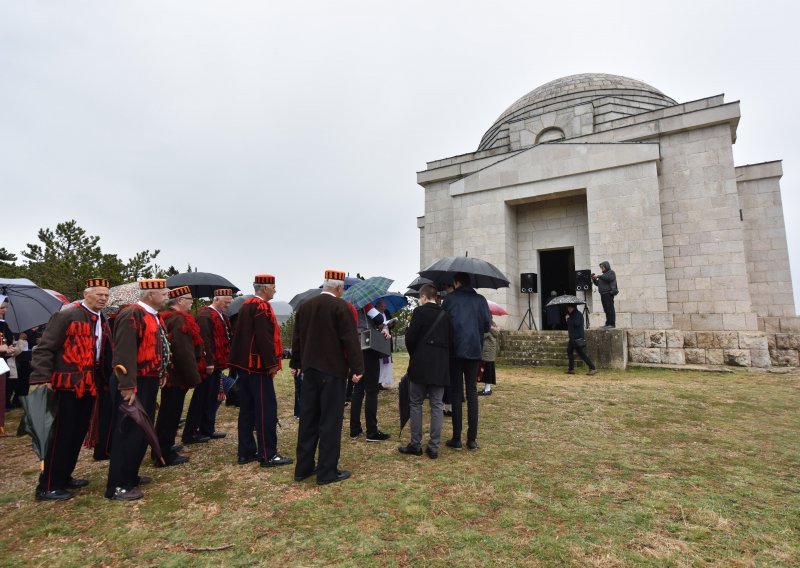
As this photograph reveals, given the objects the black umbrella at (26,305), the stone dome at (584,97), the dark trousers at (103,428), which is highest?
the stone dome at (584,97)

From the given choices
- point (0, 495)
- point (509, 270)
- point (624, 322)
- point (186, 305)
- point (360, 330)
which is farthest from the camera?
point (509, 270)

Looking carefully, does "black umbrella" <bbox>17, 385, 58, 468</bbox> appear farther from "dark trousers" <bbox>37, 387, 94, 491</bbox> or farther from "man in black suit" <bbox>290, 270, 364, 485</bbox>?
"man in black suit" <bbox>290, 270, 364, 485</bbox>

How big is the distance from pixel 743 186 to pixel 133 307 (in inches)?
831

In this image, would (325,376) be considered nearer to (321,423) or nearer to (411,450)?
(321,423)

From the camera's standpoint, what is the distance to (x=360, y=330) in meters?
5.55

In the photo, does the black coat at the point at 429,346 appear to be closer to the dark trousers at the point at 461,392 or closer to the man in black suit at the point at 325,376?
the dark trousers at the point at 461,392

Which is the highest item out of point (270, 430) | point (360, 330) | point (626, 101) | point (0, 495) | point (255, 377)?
point (626, 101)

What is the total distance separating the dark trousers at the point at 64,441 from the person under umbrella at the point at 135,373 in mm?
321

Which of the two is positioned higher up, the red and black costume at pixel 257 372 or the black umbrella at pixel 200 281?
the black umbrella at pixel 200 281

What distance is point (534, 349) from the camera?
12922mm

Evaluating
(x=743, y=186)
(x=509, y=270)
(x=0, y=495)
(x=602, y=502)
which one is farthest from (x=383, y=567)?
Answer: (x=743, y=186)

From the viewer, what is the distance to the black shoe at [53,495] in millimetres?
3580

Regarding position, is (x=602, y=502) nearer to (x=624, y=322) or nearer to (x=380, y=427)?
(x=380, y=427)

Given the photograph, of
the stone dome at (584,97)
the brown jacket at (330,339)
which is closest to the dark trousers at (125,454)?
the brown jacket at (330,339)
